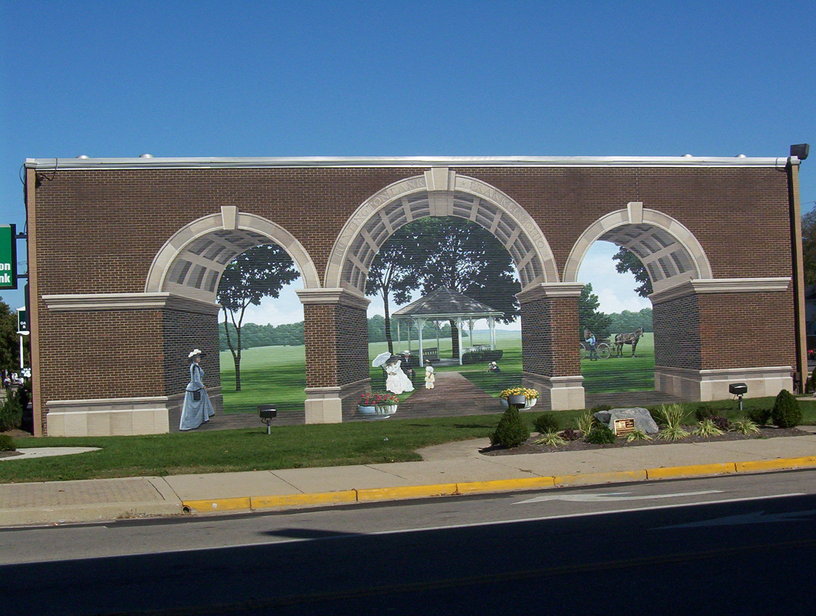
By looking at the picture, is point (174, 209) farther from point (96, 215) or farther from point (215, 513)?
point (215, 513)

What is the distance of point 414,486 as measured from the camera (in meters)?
12.1

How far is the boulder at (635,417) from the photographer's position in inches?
663

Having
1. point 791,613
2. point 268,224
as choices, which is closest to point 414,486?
point 791,613

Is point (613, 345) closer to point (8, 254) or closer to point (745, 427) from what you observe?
point (745, 427)

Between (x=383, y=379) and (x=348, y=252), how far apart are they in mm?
4572

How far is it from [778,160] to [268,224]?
14.4 meters

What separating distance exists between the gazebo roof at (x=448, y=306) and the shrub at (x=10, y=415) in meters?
11.3

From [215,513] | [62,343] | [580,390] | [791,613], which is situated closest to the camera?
[791,613]

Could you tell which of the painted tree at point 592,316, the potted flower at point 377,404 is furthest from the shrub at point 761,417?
the potted flower at point 377,404

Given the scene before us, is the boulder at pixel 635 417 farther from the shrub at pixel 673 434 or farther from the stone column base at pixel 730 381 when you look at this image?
the stone column base at pixel 730 381

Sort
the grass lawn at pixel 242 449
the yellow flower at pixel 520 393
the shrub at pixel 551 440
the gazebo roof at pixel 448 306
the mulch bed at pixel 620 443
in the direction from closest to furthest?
the grass lawn at pixel 242 449 → the mulch bed at pixel 620 443 → the shrub at pixel 551 440 → the yellow flower at pixel 520 393 → the gazebo roof at pixel 448 306

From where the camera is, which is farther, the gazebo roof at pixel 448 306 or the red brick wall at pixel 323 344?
the gazebo roof at pixel 448 306

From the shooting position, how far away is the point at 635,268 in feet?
87.0

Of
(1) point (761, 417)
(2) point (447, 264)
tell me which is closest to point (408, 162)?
(2) point (447, 264)
